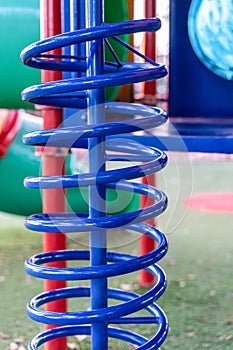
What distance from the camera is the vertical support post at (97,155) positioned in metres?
1.08

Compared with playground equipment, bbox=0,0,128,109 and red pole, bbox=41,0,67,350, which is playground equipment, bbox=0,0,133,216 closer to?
playground equipment, bbox=0,0,128,109

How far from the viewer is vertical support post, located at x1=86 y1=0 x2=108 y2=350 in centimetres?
108

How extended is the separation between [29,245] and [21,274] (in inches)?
20.5

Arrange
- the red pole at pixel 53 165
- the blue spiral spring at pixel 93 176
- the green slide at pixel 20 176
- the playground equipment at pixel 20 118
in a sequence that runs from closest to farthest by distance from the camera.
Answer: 1. the blue spiral spring at pixel 93 176
2. the red pole at pixel 53 165
3. the playground equipment at pixel 20 118
4. the green slide at pixel 20 176

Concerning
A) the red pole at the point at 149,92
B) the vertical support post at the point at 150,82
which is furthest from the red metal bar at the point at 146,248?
the vertical support post at the point at 150,82

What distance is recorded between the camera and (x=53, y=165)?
2121 millimetres

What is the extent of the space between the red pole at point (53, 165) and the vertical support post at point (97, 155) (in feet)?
2.92

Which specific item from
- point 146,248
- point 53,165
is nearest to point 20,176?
point 146,248

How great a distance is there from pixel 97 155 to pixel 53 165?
1044 millimetres

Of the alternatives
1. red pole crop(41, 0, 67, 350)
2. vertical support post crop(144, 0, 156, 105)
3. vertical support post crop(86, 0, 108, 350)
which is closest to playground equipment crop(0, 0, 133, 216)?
red pole crop(41, 0, 67, 350)

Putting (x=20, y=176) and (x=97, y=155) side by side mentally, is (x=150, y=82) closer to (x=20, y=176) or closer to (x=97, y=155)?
(x=20, y=176)

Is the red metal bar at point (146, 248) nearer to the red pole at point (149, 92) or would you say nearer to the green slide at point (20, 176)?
the red pole at point (149, 92)

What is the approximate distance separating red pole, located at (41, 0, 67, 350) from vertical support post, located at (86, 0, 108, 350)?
890 mm

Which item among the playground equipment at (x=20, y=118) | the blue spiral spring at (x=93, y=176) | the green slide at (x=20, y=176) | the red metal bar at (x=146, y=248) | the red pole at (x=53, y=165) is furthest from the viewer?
the green slide at (x=20, y=176)
